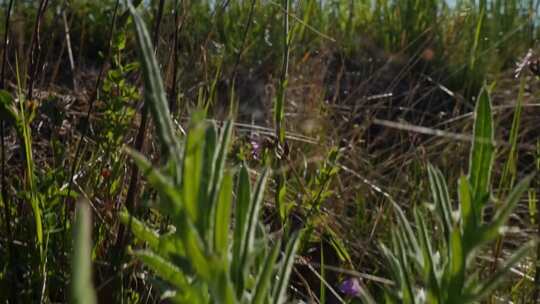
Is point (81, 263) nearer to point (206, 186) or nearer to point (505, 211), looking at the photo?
point (206, 186)

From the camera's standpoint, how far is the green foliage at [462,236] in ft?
1.71

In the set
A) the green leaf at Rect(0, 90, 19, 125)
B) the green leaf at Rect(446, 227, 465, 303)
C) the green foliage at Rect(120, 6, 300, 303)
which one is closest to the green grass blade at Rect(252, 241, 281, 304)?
the green foliage at Rect(120, 6, 300, 303)

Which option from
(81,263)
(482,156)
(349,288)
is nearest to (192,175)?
(81,263)

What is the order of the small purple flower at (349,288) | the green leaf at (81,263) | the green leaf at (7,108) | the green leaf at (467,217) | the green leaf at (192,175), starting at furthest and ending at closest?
the small purple flower at (349,288) < the green leaf at (7,108) < the green leaf at (467,217) < the green leaf at (192,175) < the green leaf at (81,263)

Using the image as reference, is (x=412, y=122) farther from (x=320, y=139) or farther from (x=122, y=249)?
(x=122, y=249)

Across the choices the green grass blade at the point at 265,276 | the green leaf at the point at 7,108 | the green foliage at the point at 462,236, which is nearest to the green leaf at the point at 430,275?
the green foliage at the point at 462,236

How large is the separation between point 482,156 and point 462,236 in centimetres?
7

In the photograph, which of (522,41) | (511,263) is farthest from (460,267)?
(522,41)

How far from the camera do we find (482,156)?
0.59 meters

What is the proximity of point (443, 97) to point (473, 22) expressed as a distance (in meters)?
0.26

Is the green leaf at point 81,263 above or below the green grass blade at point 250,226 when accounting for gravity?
above

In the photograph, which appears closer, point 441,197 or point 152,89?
point 152,89

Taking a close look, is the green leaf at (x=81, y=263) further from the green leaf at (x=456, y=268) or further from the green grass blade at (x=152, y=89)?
the green leaf at (x=456, y=268)

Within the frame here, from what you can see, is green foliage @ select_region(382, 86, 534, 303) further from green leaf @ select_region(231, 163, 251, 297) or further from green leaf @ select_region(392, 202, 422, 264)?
green leaf @ select_region(231, 163, 251, 297)
